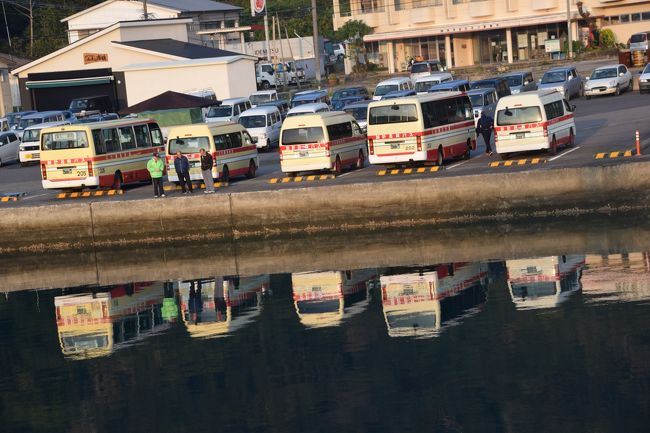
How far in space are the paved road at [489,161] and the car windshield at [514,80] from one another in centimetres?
517

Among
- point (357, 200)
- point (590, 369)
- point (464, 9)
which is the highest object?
point (464, 9)

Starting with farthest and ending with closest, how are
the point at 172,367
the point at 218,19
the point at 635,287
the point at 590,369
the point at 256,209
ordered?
the point at 218,19, the point at 256,209, the point at 635,287, the point at 172,367, the point at 590,369

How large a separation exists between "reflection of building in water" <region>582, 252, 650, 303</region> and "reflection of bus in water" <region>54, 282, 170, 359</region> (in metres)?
11.5

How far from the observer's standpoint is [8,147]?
208 ft

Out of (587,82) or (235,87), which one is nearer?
(587,82)

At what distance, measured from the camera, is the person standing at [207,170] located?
43.6 meters

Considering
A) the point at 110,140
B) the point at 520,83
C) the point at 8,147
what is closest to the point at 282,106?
the point at 520,83

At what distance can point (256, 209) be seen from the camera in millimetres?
42969

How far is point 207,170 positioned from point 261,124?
13.5 m

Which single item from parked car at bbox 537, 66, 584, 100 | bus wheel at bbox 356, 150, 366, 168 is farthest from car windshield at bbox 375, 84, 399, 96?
bus wheel at bbox 356, 150, 366, 168

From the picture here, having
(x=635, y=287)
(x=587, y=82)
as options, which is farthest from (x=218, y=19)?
(x=635, y=287)

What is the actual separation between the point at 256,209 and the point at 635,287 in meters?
14.8

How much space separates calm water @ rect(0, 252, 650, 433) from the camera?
24.8 meters

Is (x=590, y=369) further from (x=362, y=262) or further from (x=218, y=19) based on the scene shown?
Result: (x=218, y=19)
